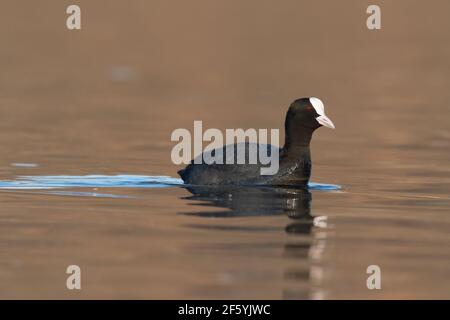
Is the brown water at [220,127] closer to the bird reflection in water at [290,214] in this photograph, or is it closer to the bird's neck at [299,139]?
the bird reflection in water at [290,214]

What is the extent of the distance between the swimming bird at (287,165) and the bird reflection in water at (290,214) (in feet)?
0.42

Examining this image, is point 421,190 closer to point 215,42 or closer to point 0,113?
point 0,113

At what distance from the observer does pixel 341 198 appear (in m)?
13.5

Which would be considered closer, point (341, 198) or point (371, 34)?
point (341, 198)

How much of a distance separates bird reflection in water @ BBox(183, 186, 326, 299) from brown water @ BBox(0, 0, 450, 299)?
0.03 metres

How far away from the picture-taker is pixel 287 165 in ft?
46.3

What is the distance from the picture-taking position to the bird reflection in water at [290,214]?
926 cm

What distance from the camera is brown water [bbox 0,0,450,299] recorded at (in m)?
9.55

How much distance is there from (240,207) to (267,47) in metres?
25.7

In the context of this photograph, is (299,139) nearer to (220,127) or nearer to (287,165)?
(287,165)

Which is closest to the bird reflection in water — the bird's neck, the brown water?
the brown water

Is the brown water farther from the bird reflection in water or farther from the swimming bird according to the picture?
the swimming bird
